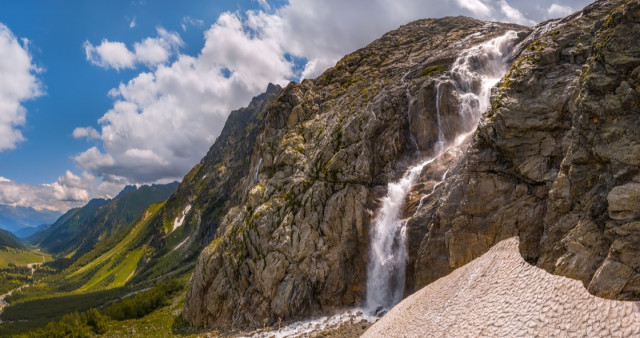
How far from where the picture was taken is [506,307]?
64.1 ft

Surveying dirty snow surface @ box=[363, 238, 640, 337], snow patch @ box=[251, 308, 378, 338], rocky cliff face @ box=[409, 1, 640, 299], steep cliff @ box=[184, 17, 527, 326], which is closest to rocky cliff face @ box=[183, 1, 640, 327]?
rocky cliff face @ box=[409, 1, 640, 299]

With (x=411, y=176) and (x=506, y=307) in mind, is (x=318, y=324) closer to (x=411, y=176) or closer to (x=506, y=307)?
(x=411, y=176)

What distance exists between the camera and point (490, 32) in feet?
203

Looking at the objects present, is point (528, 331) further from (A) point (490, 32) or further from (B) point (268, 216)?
(A) point (490, 32)

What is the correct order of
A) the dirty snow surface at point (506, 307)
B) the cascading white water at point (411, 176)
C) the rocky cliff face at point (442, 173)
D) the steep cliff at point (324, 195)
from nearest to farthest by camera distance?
the dirty snow surface at point (506, 307)
the rocky cliff face at point (442, 173)
the cascading white water at point (411, 176)
the steep cliff at point (324, 195)

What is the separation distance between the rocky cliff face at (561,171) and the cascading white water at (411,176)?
7.99 ft

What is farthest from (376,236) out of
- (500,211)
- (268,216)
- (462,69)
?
(462,69)

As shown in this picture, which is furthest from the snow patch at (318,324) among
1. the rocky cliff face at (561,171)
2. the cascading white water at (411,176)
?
the rocky cliff face at (561,171)

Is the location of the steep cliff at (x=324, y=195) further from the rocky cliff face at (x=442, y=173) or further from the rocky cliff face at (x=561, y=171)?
the rocky cliff face at (x=561, y=171)

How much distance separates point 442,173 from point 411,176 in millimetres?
4339

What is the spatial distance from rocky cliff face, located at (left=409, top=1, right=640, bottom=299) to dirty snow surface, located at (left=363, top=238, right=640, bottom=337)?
108 cm

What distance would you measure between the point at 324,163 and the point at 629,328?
4009 cm

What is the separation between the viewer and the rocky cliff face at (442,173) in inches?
779

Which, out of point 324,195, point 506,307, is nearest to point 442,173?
Answer: point 324,195
